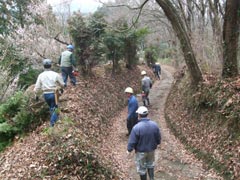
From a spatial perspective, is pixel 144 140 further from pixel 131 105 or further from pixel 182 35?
→ pixel 182 35

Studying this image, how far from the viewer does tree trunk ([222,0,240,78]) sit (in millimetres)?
11164

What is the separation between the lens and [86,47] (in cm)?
1670

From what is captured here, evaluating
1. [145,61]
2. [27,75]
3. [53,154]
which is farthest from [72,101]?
[145,61]

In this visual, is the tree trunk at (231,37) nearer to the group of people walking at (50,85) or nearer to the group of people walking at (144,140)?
the group of people walking at (144,140)

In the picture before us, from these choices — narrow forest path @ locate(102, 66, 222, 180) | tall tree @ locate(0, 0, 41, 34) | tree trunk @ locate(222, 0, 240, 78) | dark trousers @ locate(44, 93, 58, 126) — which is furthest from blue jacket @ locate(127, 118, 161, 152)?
tall tree @ locate(0, 0, 41, 34)

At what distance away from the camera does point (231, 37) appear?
1139 cm

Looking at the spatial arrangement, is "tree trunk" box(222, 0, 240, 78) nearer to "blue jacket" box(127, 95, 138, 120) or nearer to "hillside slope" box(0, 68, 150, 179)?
"blue jacket" box(127, 95, 138, 120)

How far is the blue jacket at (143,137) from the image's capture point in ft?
24.6

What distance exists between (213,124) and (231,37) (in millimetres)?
3506

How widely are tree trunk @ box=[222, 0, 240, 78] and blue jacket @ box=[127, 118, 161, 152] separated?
215 inches

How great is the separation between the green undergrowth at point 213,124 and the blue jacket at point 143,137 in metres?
2.19

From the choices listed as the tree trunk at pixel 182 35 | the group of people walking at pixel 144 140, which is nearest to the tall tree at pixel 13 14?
the tree trunk at pixel 182 35

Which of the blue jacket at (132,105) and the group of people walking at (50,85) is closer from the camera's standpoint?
the group of people walking at (50,85)

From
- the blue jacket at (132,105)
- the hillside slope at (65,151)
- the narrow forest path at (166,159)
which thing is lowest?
the narrow forest path at (166,159)
